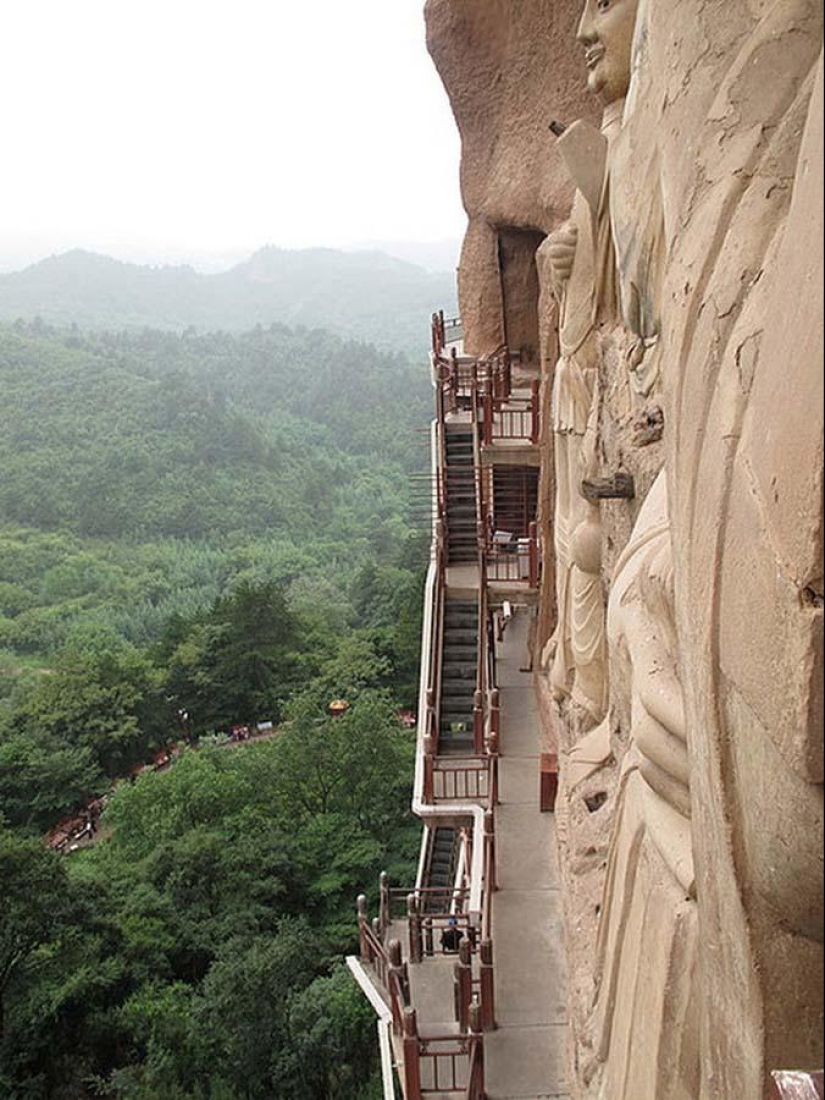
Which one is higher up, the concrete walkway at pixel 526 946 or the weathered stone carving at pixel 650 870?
the weathered stone carving at pixel 650 870

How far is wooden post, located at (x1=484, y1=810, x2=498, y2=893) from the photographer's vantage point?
204 inches

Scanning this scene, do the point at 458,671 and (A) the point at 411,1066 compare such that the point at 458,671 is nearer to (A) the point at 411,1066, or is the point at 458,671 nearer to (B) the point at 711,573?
(A) the point at 411,1066

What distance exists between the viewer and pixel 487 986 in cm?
441

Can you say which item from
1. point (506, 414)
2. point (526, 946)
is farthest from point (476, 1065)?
point (506, 414)

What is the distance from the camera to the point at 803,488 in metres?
1.26

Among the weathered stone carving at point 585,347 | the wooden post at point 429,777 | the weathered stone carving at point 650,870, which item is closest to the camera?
the weathered stone carving at point 650,870

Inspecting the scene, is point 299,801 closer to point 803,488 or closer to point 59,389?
point 803,488

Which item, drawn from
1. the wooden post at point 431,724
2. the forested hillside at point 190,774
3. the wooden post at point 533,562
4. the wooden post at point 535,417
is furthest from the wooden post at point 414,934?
the forested hillside at point 190,774

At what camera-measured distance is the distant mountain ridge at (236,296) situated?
132625 mm

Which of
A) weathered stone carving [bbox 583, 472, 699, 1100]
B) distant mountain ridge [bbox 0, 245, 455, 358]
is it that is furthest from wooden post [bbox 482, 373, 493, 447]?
distant mountain ridge [bbox 0, 245, 455, 358]

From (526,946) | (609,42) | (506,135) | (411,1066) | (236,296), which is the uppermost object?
(236,296)

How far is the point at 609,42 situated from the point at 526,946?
392 centimetres

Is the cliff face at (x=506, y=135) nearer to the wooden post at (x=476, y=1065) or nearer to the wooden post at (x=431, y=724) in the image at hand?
the wooden post at (x=431, y=724)

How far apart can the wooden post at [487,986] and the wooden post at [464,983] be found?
0.06 m
